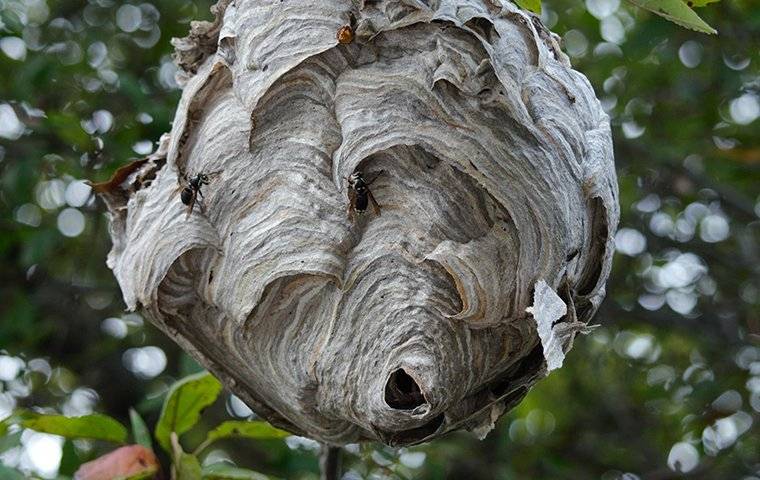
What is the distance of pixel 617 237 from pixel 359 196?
2.90 m

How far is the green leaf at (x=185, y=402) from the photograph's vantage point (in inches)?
115

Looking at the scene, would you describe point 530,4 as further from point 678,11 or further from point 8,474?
point 8,474

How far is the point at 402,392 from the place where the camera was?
214 centimetres

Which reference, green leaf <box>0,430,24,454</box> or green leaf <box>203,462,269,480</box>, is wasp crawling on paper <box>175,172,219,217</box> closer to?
green leaf <box>203,462,269,480</box>

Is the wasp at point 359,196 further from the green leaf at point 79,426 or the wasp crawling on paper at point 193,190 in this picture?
the green leaf at point 79,426

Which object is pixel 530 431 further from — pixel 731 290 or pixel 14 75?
pixel 14 75

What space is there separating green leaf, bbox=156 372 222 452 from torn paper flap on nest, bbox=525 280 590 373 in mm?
1109

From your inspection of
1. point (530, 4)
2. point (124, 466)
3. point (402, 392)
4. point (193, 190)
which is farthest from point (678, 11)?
point (124, 466)

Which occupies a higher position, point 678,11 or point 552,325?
point 678,11

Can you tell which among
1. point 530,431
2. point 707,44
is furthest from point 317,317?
point 530,431

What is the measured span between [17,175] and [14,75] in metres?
0.49

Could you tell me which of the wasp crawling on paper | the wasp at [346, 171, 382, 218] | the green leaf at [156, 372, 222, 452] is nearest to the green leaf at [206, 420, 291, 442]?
the green leaf at [156, 372, 222, 452]

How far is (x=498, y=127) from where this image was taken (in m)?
2.20

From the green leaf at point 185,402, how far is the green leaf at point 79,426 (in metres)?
0.12
